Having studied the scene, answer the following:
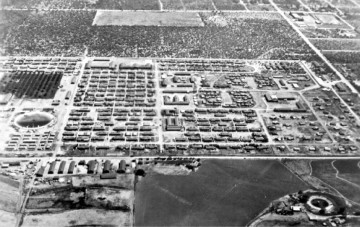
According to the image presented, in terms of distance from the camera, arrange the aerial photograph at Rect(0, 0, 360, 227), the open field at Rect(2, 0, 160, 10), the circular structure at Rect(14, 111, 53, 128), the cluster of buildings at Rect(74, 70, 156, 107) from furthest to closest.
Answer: the open field at Rect(2, 0, 160, 10) < the cluster of buildings at Rect(74, 70, 156, 107) < the circular structure at Rect(14, 111, 53, 128) < the aerial photograph at Rect(0, 0, 360, 227)

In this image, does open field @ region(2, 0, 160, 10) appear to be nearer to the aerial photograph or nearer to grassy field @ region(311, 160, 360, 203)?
the aerial photograph

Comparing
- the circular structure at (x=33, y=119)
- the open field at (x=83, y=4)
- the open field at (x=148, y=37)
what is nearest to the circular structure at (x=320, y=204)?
the circular structure at (x=33, y=119)

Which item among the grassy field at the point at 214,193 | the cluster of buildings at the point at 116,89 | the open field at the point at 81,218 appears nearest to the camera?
the open field at the point at 81,218

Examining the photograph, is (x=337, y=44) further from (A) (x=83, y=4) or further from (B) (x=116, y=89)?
(A) (x=83, y=4)

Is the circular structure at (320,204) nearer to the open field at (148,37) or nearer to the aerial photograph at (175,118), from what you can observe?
the aerial photograph at (175,118)

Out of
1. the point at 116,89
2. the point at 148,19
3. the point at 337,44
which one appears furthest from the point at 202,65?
the point at 337,44

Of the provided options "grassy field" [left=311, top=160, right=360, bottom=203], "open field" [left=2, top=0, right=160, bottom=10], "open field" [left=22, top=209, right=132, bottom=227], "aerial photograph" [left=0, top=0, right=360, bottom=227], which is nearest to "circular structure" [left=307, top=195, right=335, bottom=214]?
"aerial photograph" [left=0, top=0, right=360, bottom=227]

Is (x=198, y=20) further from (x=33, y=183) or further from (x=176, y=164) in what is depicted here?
(x=33, y=183)
